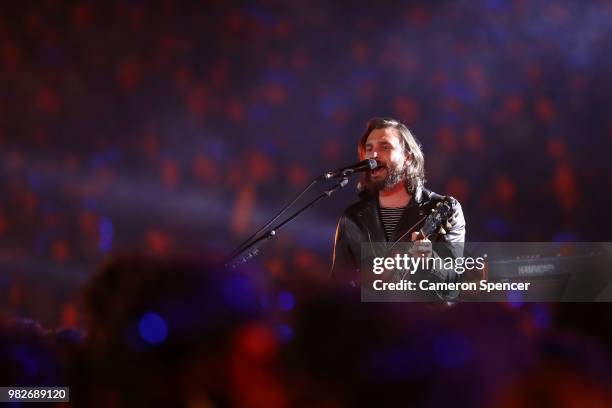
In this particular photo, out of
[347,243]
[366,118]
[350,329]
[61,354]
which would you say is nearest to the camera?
[350,329]

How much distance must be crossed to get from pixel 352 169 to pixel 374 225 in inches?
12.0

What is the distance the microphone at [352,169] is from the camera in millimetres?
2438

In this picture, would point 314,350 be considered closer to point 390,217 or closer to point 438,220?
point 438,220

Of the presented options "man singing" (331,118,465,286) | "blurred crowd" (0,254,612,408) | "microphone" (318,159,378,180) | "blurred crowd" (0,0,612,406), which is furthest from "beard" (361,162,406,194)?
"blurred crowd" (0,254,612,408)

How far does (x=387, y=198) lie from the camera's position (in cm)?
272

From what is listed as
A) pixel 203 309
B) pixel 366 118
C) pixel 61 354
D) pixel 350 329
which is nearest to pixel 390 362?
pixel 350 329

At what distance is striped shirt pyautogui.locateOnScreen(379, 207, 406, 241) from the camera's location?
2.62 meters

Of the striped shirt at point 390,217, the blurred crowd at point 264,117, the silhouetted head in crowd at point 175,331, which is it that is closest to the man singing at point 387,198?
the striped shirt at point 390,217

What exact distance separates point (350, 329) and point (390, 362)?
1.9 inches

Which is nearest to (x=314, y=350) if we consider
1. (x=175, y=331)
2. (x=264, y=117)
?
(x=175, y=331)

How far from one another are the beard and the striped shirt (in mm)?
87

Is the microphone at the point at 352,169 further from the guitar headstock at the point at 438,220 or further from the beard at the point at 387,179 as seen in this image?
the guitar headstock at the point at 438,220

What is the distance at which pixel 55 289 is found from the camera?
4242mm

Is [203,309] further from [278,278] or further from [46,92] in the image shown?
[46,92]
